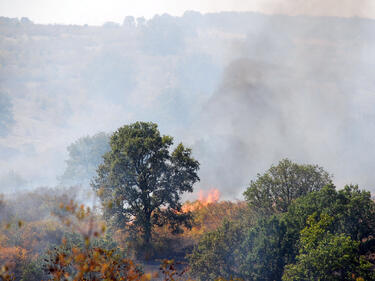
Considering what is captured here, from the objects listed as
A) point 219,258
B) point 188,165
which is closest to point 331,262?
point 219,258

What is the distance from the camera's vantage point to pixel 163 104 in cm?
15750

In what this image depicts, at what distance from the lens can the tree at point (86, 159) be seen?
7269 centimetres

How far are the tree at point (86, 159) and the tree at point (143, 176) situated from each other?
38757mm

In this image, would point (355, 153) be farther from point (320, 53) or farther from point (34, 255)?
point (320, 53)

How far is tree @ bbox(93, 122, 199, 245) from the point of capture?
33094mm

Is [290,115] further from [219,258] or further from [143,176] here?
[219,258]

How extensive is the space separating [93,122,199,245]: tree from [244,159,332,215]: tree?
608 cm

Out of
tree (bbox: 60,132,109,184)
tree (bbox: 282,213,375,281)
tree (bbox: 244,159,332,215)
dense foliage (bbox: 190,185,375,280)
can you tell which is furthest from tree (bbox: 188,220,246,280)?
tree (bbox: 60,132,109,184)

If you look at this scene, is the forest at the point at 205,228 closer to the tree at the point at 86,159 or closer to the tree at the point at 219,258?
the tree at the point at 219,258

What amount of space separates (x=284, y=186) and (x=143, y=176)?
11.4 m

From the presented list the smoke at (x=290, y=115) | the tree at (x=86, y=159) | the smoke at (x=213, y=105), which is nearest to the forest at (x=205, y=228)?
the tree at (x=86, y=159)

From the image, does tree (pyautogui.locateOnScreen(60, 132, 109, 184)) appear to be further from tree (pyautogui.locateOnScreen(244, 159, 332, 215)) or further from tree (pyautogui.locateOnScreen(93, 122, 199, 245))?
tree (pyautogui.locateOnScreen(244, 159, 332, 215))

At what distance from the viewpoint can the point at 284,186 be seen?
103 feet

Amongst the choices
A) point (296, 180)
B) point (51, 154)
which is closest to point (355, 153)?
point (296, 180)
